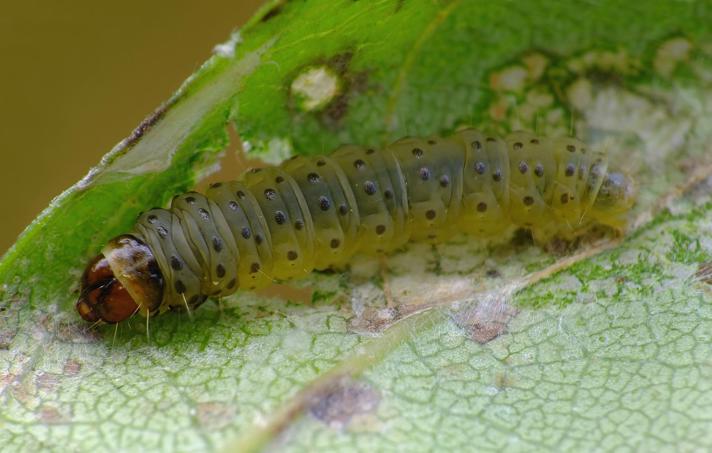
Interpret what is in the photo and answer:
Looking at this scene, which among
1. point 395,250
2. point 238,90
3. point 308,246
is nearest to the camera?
point 238,90

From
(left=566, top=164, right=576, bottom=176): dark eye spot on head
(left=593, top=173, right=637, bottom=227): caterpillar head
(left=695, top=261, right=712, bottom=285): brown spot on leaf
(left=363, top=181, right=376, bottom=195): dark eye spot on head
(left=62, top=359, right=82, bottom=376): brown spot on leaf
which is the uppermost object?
(left=62, top=359, right=82, bottom=376): brown spot on leaf

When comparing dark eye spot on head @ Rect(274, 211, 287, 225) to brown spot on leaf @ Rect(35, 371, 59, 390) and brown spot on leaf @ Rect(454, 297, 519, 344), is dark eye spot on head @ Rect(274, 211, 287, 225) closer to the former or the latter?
brown spot on leaf @ Rect(454, 297, 519, 344)

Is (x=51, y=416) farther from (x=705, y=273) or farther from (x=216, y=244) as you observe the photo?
(x=705, y=273)

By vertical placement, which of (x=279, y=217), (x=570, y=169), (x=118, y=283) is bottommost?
(x=570, y=169)

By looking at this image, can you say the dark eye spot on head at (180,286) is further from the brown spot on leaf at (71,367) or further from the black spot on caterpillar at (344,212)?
the brown spot on leaf at (71,367)

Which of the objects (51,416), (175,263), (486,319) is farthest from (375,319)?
(51,416)

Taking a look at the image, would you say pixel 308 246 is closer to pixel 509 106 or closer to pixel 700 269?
pixel 509 106

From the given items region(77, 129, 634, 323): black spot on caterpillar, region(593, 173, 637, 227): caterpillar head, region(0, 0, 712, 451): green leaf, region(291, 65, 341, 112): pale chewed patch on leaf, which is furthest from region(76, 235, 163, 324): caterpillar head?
region(593, 173, 637, 227): caterpillar head

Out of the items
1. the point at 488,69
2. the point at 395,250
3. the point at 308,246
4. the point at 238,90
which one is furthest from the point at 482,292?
the point at 238,90
